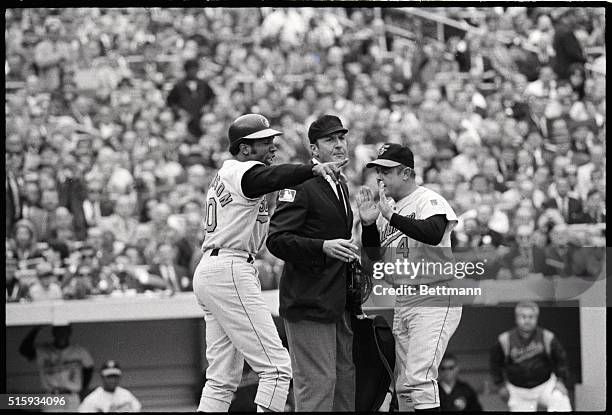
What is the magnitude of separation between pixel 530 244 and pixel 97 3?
4.48 metres

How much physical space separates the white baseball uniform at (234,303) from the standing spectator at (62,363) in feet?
8.73

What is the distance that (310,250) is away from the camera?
5.32m

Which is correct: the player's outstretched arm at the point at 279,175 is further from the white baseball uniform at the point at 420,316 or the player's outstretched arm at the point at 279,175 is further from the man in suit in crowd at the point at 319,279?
the white baseball uniform at the point at 420,316

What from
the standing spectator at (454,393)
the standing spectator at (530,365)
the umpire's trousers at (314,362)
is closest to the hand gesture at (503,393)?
the standing spectator at (530,365)

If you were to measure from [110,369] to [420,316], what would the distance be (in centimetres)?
310

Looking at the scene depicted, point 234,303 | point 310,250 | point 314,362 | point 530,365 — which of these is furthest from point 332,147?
point 530,365

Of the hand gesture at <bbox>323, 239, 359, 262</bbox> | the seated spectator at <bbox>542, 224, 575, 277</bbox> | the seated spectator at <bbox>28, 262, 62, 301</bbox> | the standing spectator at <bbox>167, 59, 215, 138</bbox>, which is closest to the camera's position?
the hand gesture at <bbox>323, 239, 359, 262</bbox>

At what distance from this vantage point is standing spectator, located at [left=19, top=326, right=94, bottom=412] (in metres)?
7.93

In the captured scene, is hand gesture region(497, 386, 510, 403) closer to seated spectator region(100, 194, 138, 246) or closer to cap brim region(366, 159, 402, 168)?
Result: cap brim region(366, 159, 402, 168)

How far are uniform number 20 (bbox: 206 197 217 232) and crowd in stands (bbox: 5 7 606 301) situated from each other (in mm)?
3222

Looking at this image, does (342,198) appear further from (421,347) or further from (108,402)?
(108,402)

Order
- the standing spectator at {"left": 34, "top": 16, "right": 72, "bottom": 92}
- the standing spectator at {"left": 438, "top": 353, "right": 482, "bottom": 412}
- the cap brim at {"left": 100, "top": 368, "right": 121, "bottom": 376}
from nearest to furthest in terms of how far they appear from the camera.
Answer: the cap brim at {"left": 100, "top": 368, "right": 121, "bottom": 376} → the standing spectator at {"left": 438, "top": 353, "right": 482, "bottom": 412} → the standing spectator at {"left": 34, "top": 16, "right": 72, "bottom": 92}

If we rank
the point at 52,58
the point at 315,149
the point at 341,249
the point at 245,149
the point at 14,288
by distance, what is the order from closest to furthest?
1. the point at 341,249
2. the point at 245,149
3. the point at 315,149
4. the point at 14,288
5. the point at 52,58

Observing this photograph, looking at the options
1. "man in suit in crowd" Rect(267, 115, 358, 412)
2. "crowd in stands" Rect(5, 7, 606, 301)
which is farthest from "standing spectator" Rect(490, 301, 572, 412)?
"man in suit in crowd" Rect(267, 115, 358, 412)
